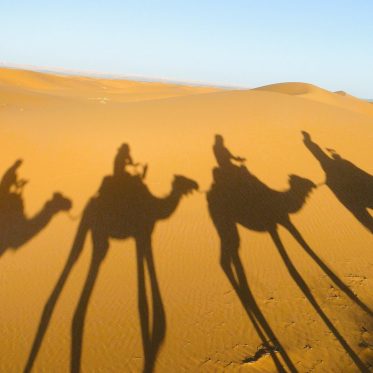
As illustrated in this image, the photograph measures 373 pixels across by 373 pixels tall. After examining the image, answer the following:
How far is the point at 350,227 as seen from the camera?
31.9ft

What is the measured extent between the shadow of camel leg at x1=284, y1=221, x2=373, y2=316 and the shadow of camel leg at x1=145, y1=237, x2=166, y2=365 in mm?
2995

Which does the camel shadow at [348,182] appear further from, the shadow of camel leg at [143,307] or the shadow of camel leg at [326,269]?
the shadow of camel leg at [143,307]

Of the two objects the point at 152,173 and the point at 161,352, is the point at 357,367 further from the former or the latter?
the point at 152,173

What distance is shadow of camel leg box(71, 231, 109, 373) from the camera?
569 cm

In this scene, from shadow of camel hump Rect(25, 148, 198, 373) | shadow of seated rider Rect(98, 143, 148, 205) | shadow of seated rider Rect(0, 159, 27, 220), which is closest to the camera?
shadow of camel hump Rect(25, 148, 198, 373)

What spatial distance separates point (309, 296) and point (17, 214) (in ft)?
19.9

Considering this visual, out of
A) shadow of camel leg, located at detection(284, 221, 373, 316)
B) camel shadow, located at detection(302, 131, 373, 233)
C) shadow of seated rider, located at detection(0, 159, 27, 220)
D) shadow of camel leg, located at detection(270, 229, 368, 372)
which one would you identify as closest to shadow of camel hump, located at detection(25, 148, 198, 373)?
shadow of seated rider, located at detection(0, 159, 27, 220)

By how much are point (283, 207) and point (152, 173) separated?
329 centimetres

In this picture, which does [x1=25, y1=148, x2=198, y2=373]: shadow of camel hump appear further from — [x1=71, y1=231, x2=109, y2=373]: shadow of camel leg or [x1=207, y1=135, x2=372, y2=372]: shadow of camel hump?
[x1=207, y1=135, x2=372, y2=372]: shadow of camel hump

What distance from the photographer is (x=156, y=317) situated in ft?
21.3

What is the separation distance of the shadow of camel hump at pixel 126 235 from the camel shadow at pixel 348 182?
377 cm

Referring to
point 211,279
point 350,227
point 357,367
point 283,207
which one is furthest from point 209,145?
point 357,367

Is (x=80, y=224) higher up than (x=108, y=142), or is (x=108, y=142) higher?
(x=108, y=142)

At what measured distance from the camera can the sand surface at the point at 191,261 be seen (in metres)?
5.78
